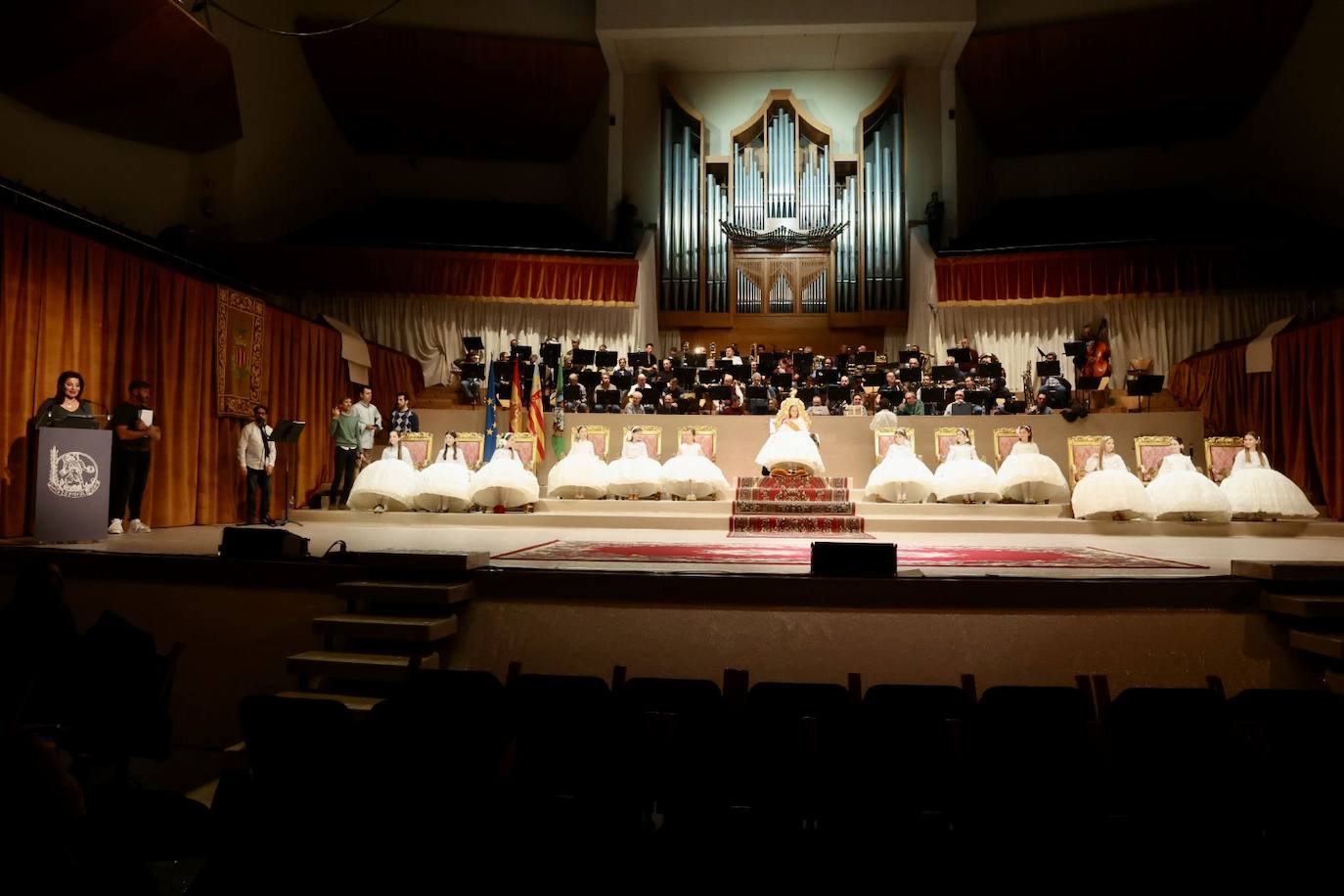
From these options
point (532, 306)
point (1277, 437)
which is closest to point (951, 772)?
point (1277, 437)

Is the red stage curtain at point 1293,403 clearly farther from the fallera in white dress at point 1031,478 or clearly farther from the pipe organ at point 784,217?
the pipe organ at point 784,217

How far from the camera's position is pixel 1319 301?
12891 mm

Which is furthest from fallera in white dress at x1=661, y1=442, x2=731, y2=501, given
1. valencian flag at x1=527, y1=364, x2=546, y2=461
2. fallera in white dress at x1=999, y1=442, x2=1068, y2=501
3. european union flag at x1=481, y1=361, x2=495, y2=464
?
fallera in white dress at x1=999, y1=442, x2=1068, y2=501

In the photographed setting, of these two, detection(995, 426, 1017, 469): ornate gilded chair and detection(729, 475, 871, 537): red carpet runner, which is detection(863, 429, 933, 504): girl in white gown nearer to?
detection(729, 475, 871, 537): red carpet runner

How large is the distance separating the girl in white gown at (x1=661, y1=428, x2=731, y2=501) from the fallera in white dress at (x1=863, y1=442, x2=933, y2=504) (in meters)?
1.71

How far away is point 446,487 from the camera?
821 centimetres

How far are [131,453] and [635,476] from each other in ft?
15.1

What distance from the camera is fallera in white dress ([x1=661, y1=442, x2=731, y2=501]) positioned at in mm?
8719

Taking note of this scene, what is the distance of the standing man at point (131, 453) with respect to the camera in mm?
6684

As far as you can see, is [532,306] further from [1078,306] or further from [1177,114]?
[1177,114]

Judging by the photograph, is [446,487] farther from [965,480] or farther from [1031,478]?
[1031,478]

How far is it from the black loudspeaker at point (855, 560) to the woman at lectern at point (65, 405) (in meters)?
5.62

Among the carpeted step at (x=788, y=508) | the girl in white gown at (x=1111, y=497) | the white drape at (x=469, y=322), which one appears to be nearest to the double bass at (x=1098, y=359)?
the girl in white gown at (x=1111, y=497)

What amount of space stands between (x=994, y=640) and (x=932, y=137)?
1428cm
